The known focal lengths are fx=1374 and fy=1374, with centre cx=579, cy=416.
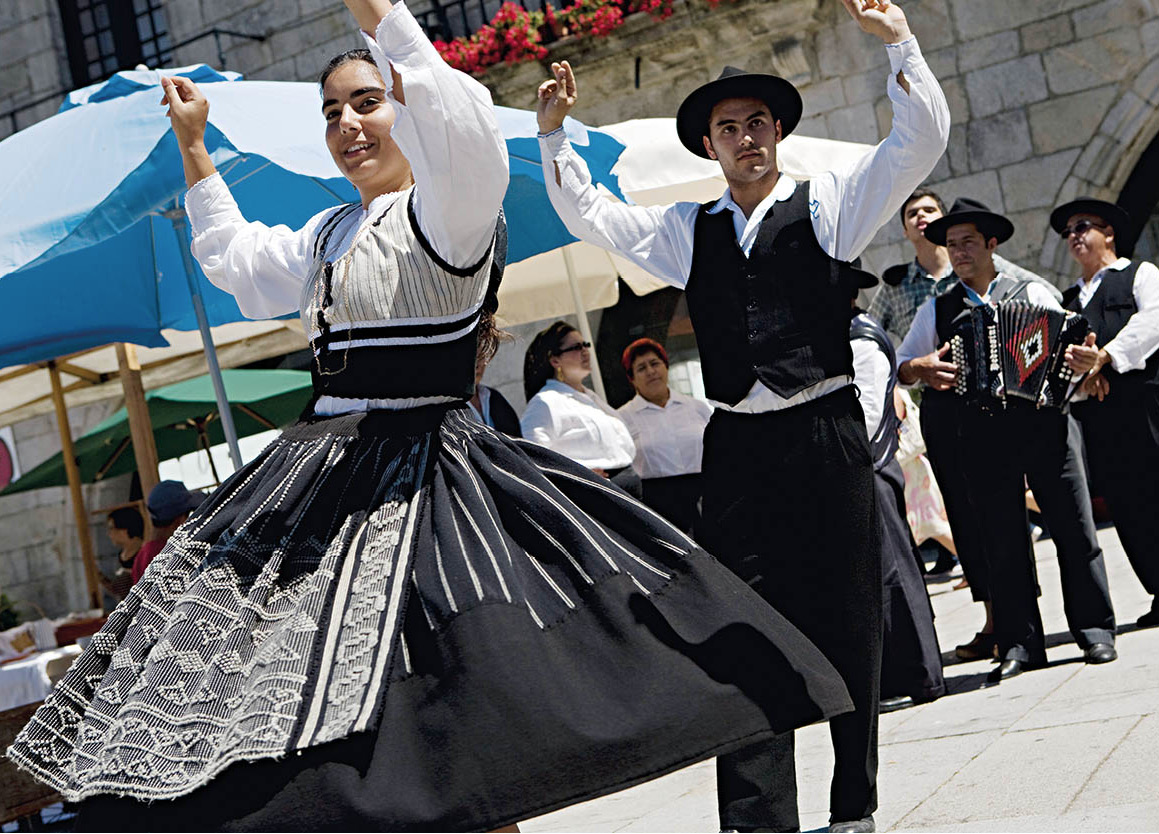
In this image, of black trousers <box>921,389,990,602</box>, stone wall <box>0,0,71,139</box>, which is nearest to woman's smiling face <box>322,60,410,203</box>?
black trousers <box>921,389,990,602</box>

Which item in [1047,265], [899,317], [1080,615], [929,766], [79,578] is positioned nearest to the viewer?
[929,766]

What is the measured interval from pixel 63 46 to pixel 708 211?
1525 cm

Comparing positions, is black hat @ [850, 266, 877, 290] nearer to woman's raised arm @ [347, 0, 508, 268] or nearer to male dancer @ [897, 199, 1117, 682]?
woman's raised arm @ [347, 0, 508, 268]

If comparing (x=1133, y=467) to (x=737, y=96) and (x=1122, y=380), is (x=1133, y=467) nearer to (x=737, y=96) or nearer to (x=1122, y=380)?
(x=1122, y=380)

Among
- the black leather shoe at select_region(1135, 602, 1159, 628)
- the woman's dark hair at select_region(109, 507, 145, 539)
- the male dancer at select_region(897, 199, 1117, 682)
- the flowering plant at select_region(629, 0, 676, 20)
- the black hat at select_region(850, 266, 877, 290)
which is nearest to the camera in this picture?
the black hat at select_region(850, 266, 877, 290)

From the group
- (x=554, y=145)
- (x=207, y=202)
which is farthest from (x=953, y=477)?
(x=207, y=202)

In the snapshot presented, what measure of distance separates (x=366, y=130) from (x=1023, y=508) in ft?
11.8

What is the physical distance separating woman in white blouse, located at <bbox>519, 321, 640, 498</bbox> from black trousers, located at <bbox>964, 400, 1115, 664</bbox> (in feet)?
5.50

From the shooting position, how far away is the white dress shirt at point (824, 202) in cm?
321

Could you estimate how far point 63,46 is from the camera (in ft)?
54.7

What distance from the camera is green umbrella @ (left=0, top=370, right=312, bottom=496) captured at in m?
11.1

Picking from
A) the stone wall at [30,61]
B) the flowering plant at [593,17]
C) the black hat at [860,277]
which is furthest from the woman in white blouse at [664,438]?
the stone wall at [30,61]

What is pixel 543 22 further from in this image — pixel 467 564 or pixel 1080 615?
pixel 467 564

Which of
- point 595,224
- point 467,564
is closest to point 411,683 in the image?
point 467,564
